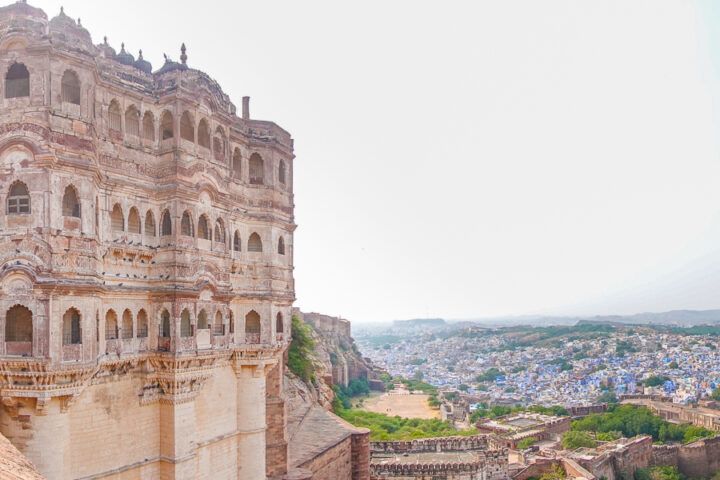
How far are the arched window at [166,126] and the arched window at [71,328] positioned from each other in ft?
19.3

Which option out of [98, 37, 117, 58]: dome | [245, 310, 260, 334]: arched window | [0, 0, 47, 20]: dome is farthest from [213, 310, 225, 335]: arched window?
[0, 0, 47, 20]: dome

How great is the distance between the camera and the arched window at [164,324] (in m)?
15.9

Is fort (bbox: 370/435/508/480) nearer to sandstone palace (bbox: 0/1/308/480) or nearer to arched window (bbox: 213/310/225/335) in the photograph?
sandstone palace (bbox: 0/1/308/480)

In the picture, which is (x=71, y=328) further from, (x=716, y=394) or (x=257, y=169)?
(x=716, y=394)

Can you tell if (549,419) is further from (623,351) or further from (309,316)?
(623,351)

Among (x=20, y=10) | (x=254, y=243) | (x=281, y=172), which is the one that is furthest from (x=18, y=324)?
(x=281, y=172)

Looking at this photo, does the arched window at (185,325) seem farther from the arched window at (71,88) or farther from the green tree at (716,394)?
the green tree at (716,394)

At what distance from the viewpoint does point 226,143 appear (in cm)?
1852

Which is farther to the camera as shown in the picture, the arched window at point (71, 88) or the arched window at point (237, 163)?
the arched window at point (237, 163)

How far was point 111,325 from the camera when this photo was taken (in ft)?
48.8

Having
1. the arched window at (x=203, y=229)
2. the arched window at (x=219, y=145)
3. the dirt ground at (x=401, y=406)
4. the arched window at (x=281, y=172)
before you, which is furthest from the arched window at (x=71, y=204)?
the dirt ground at (x=401, y=406)

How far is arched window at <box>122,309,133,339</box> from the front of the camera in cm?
1520

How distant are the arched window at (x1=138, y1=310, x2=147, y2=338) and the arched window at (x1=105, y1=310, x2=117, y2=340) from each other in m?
0.85

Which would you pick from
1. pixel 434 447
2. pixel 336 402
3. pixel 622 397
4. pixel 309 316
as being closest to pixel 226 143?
pixel 434 447
